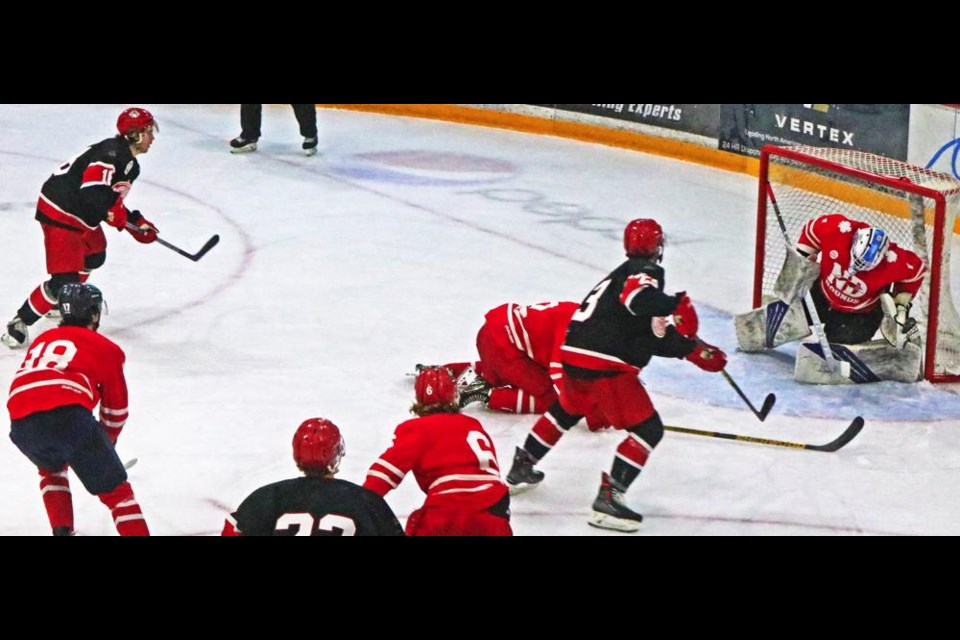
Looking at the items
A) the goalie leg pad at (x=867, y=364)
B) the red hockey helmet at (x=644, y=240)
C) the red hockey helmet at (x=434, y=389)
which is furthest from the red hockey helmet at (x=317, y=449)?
the goalie leg pad at (x=867, y=364)

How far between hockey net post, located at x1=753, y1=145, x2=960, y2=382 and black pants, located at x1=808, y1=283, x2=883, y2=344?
0.20m

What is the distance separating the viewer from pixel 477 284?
6.86 meters

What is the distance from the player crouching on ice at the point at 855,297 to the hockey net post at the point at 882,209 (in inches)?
3.8

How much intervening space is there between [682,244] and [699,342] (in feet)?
10.4

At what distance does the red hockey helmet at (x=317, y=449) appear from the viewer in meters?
3.51

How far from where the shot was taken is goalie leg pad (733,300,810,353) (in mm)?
5926

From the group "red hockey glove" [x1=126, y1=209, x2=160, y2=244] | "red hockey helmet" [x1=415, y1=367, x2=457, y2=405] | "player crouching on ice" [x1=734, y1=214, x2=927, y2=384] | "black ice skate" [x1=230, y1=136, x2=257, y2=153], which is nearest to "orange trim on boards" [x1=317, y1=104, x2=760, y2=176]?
"black ice skate" [x1=230, y1=136, x2=257, y2=153]

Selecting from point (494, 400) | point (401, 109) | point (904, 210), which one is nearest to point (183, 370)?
point (494, 400)

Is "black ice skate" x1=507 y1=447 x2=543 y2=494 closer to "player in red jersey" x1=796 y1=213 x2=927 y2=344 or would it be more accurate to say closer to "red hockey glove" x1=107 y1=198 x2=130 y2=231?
"player in red jersey" x1=796 y1=213 x2=927 y2=344

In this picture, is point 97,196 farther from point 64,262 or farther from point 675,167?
point 675,167

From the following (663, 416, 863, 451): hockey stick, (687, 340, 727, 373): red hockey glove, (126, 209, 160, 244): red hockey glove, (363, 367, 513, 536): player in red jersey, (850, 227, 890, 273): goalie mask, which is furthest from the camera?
(126, 209, 160, 244): red hockey glove

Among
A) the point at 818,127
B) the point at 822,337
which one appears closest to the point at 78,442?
the point at 822,337

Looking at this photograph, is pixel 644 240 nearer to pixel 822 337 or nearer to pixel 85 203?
pixel 822 337

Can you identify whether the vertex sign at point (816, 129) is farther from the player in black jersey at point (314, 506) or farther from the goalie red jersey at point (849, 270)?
the player in black jersey at point (314, 506)
